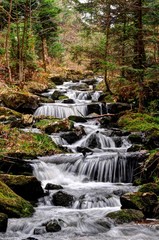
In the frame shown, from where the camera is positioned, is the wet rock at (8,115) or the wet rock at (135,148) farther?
the wet rock at (8,115)

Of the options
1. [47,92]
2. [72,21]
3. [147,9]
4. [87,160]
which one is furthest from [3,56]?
[72,21]

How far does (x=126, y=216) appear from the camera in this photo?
808cm

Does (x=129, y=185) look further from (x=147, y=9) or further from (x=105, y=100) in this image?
(x=105, y=100)

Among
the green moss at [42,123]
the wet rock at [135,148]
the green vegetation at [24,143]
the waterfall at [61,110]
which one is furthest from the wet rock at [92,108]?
the wet rock at [135,148]

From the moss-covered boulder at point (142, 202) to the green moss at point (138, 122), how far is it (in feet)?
21.2

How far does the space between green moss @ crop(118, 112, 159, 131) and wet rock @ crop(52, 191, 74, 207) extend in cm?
644

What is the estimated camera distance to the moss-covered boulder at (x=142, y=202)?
27.7 ft

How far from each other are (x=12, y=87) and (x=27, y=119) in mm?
5317

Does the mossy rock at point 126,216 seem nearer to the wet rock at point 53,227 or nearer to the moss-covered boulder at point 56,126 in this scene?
the wet rock at point 53,227

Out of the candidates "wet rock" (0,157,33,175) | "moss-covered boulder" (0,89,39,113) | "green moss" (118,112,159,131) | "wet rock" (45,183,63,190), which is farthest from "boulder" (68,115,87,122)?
"wet rock" (45,183,63,190)

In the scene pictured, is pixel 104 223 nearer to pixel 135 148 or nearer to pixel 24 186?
pixel 24 186

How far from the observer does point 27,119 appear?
16.7m

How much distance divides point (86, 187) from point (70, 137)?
428cm

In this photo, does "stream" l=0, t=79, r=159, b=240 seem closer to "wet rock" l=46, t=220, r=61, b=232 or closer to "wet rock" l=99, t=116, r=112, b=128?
"wet rock" l=46, t=220, r=61, b=232
